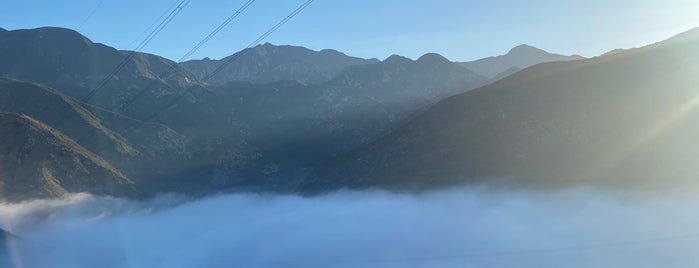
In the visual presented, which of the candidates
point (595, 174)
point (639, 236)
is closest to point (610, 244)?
point (639, 236)

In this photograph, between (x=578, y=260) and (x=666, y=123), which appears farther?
(x=666, y=123)

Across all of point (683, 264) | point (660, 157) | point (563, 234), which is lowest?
point (683, 264)

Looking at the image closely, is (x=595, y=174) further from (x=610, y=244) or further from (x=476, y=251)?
(x=476, y=251)

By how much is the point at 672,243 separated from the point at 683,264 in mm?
23120

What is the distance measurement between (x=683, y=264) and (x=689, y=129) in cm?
5518

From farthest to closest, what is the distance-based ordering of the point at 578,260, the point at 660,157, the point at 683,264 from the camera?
the point at 660,157 → the point at 578,260 → the point at 683,264

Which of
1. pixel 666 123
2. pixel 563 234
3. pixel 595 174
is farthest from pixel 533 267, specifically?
pixel 666 123

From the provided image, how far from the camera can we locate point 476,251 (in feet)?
655

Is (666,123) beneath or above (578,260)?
above

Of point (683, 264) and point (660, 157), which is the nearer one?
point (683, 264)

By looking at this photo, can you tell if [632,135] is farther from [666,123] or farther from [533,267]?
[533,267]

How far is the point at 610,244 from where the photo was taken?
18538 cm

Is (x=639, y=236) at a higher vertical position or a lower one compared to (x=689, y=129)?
lower

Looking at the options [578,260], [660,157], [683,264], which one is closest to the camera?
[683,264]
